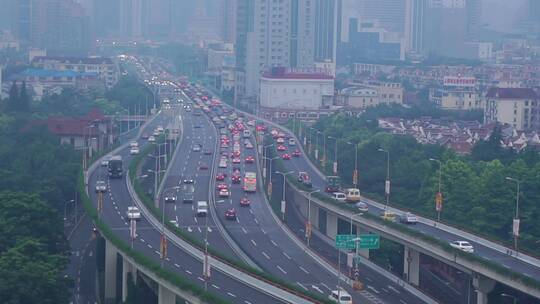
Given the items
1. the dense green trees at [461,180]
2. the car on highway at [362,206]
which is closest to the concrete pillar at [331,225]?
the car on highway at [362,206]

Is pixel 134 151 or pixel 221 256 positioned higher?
pixel 221 256

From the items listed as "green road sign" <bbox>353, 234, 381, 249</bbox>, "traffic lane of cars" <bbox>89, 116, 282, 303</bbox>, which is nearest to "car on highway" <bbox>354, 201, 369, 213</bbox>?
"green road sign" <bbox>353, 234, 381, 249</bbox>

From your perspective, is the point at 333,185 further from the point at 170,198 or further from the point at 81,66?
the point at 81,66

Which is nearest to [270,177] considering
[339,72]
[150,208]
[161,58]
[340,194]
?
[340,194]

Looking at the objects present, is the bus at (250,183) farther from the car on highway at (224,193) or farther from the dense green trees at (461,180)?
the dense green trees at (461,180)

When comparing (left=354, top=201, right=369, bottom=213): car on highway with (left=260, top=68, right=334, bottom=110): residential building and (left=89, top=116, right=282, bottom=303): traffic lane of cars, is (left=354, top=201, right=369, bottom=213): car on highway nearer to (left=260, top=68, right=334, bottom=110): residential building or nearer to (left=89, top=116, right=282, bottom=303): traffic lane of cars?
(left=89, top=116, right=282, bottom=303): traffic lane of cars

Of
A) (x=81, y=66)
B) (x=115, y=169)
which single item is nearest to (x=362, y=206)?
(x=115, y=169)
